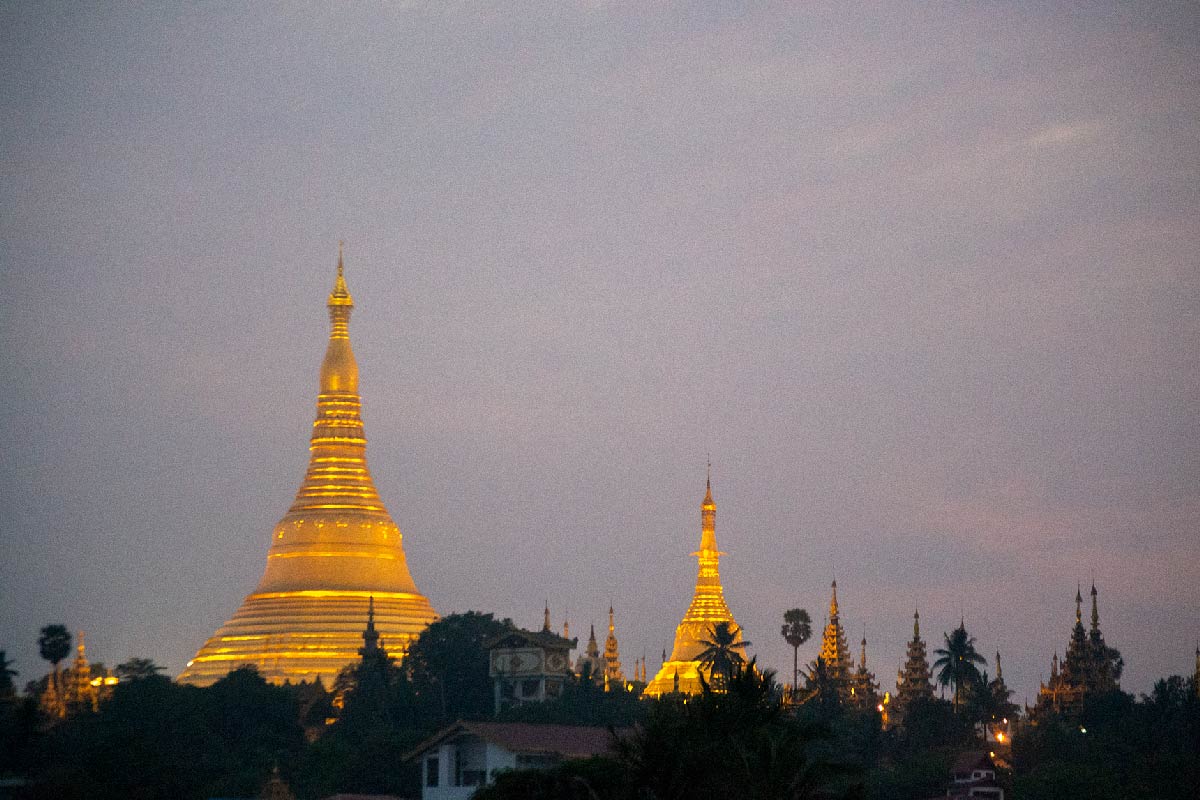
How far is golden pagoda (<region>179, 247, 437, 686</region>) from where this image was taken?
108 metres

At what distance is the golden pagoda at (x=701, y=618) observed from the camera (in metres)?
123

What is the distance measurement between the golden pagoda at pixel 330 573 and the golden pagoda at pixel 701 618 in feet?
52.4

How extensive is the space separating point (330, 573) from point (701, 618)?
2465 centimetres

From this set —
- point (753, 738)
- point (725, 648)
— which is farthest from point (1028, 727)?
point (753, 738)

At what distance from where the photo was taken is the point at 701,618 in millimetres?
127500

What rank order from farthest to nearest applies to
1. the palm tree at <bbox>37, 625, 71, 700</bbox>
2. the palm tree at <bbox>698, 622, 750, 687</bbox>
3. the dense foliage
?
the palm tree at <bbox>698, 622, 750, 687</bbox> → the palm tree at <bbox>37, 625, 71, 700</bbox> → the dense foliage

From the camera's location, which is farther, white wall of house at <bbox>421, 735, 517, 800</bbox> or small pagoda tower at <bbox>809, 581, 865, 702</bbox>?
small pagoda tower at <bbox>809, 581, 865, 702</bbox>

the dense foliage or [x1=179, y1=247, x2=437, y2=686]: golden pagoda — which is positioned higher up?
[x1=179, y1=247, x2=437, y2=686]: golden pagoda

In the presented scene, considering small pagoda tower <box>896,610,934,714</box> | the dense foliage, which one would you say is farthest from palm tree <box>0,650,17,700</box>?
small pagoda tower <box>896,610,934,714</box>

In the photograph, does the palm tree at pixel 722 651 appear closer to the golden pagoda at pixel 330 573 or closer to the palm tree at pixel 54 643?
the golden pagoda at pixel 330 573

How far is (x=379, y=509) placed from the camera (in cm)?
11581

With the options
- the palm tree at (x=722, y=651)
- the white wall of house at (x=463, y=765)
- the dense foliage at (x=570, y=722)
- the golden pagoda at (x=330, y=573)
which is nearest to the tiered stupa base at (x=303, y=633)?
the golden pagoda at (x=330, y=573)

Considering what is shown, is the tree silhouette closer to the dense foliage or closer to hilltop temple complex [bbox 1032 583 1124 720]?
the dense foliage

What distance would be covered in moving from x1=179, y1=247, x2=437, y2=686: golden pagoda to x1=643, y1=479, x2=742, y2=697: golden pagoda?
16.0m
